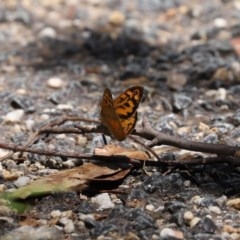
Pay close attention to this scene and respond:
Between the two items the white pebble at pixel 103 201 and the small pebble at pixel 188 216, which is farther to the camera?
the white pebble at pixel 103 201

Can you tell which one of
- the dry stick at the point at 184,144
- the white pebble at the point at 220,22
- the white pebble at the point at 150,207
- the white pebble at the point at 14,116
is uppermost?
the white pebble at the point at 220,22

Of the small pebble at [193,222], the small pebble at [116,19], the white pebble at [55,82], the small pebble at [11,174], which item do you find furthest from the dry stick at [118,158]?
the small pebble at [116,19]

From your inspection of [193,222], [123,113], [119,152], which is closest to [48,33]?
[119,152]

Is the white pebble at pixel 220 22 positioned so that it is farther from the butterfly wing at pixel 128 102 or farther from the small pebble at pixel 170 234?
the small pebble at pixel 170 234

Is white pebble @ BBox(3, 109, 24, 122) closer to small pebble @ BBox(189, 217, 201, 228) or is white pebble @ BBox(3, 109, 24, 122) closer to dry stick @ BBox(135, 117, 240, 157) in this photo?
dry stick @ BBox(135, 117, 240, 157)

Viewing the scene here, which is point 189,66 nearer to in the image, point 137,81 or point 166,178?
point 137,81

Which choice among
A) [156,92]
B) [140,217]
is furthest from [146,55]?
[140,217]
